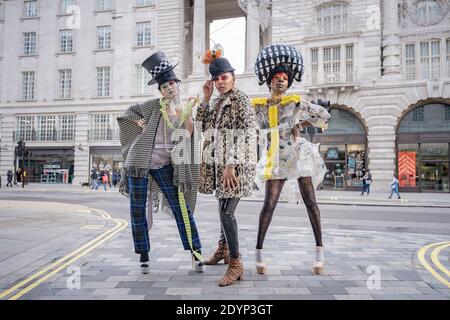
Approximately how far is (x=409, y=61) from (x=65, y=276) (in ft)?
79.6

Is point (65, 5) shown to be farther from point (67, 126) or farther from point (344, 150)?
point (344, 150)

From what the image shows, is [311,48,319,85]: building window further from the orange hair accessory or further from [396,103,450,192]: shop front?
the orange hair accessory

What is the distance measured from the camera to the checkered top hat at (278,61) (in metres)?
3.58

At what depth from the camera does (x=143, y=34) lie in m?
28.4

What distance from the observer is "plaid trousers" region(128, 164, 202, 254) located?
3494 millimetres

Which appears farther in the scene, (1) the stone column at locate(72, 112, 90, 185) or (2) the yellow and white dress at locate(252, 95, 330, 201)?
(1) the stone column at locate(72, 112, 90, 185)

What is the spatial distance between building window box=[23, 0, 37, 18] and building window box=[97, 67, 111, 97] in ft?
27.8

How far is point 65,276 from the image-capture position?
3354 millimetres

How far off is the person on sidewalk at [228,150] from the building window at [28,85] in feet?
106

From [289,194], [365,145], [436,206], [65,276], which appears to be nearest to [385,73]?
[365,145]

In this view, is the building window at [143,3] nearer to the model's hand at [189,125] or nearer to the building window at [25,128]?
the building window at [25,128]

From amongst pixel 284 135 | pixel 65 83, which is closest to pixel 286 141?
pixel 284 135

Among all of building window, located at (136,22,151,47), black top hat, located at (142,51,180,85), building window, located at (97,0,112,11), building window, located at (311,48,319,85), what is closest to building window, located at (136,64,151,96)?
building window, located at (136,22,151,47)
